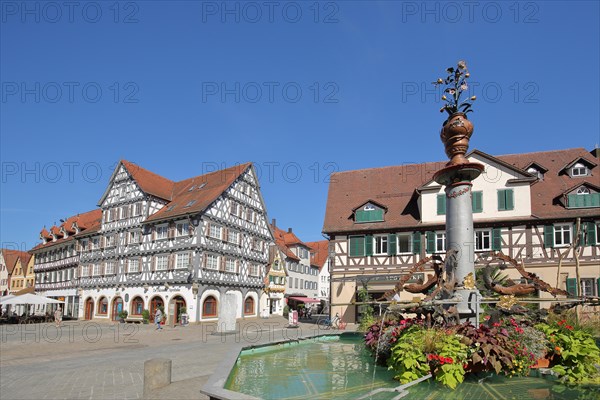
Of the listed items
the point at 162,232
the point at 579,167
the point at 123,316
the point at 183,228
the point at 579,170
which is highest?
A: the point at 579,167

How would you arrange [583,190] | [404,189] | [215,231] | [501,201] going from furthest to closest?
[215,231], [404,189], [501,201], [583,190]

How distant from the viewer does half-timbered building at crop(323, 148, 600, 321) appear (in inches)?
1027

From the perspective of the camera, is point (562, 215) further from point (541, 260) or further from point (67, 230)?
point (67, 230)

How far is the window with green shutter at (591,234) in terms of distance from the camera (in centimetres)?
2575

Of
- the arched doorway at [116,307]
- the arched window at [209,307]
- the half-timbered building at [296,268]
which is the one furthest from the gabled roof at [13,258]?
the arched window at [209,307]

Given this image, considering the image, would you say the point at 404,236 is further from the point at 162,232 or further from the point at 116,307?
the point at 116,307

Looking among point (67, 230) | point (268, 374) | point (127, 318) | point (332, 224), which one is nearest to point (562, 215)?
point (332, 224)

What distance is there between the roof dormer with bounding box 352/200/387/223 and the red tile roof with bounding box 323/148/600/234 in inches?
13.4

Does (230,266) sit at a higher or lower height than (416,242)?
lower

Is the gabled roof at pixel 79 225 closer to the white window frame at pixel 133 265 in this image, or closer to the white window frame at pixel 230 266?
the white window frame at pixel 133 265

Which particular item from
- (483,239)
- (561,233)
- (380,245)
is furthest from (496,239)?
(380,245)

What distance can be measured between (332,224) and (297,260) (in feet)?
95.0

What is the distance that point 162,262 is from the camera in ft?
A: 124

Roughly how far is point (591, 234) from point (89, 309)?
4026cm
